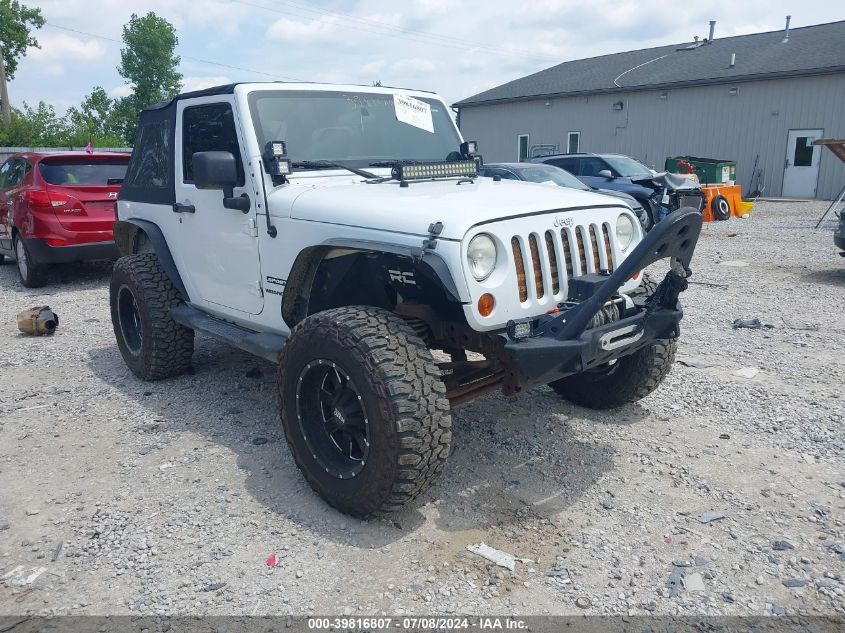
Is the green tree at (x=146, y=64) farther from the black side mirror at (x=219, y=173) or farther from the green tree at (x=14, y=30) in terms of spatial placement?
the black side mirror at (x=219, y=173)

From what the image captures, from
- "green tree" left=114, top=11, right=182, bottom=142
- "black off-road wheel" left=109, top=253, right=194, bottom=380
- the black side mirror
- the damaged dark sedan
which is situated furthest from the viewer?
"green tree" left=114, top=11, right=182, bottom=142

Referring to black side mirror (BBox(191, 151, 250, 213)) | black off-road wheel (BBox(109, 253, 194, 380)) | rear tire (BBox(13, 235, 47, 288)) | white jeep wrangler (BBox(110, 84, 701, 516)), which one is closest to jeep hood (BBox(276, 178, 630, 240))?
white jeep wrangler (BBox(110, 84, 701, 516))

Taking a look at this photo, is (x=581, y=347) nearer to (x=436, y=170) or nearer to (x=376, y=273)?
(x=376, y=273)

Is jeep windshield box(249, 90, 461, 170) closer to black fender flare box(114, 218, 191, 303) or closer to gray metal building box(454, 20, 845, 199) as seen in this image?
black fender flare box(114, 218, 191, 303)

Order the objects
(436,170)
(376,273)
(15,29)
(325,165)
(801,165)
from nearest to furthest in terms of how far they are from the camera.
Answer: (376,273)
(325,165)
(436,170)
(801,165)
(15,29)

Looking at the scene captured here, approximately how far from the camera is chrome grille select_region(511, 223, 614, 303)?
3.14 meters

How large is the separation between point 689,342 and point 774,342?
0.72 meters

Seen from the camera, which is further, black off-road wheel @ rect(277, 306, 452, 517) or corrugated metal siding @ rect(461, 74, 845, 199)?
corrugated metal siding @ rect(461, 74, 845, 199)

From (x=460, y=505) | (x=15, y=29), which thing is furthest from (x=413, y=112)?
(x=15, y=29)

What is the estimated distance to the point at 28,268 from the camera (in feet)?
29.1

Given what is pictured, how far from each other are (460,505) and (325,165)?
2.10m

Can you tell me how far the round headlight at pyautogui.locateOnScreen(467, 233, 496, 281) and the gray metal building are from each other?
22824mm

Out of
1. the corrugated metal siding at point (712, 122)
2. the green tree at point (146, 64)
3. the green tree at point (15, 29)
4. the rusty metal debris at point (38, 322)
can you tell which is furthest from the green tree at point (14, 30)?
the rusty metal debris at point (38, 322)

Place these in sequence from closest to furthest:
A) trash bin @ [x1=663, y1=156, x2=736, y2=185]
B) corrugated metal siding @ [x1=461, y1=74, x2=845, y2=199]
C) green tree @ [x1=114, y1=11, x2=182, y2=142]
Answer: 1. trash bin @ [x1=663, y1=156, x2=736, y2=185]
2. corrugated metal siding @ [x1=461, y1=74, x2=845, y2=199]
3. green tree @ [x1=114, y1=11, x2=182, y2=142]
